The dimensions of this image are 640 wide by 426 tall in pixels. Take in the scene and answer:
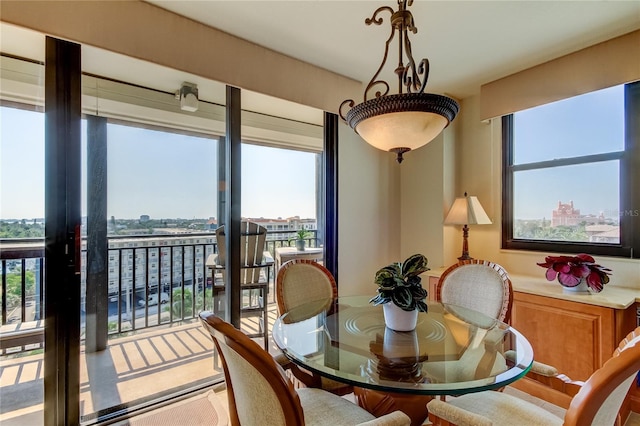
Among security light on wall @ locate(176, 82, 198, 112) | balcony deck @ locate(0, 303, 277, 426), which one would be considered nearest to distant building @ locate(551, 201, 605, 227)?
balcony deck @ locate(0, 303, 277, 426)

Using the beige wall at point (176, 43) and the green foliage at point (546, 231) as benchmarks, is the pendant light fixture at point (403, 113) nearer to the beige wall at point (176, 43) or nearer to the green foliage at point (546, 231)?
the beige wall at point (176, 43)

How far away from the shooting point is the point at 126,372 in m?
2.34

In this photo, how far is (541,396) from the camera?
216 cm

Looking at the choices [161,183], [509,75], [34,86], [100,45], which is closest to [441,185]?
[509,75]

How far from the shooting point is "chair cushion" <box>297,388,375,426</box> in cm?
126

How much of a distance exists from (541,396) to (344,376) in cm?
187

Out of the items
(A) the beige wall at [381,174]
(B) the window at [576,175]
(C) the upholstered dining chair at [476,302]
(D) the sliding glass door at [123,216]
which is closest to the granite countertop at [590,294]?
(A) the beige wall at [381,174]

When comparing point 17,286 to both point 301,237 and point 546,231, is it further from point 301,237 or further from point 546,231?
point 546,231

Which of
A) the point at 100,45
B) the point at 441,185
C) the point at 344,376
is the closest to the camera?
the point at 344,376

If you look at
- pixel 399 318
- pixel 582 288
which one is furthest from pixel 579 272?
pixel 399 318

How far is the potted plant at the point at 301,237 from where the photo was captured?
3.76 m

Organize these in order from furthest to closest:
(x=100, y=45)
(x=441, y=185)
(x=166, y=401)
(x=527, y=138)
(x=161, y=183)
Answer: (x=441, y=185), (x=527, y=138), (x=161, y=183), (x=166, y=401), (x=100, y=45)

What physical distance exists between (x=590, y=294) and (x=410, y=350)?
5.05 ft

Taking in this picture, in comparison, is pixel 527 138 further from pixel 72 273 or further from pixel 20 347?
pixel 20 347
